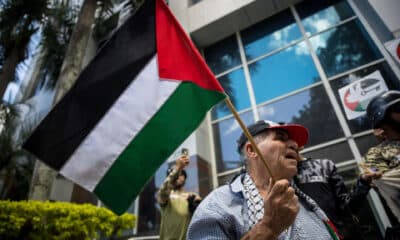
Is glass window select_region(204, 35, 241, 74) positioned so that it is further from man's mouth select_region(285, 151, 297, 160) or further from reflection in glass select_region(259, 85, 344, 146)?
man's mouth select_region(285, 151, 297, 160)

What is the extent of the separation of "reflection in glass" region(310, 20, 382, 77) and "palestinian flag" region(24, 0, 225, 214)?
4.41 m

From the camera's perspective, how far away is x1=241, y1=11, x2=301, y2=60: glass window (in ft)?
19.6

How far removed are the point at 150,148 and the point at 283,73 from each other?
4.67 metres

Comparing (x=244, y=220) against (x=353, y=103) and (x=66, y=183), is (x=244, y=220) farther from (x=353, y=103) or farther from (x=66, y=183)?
(x=66, y=183)

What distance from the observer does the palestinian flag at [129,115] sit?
159 cm

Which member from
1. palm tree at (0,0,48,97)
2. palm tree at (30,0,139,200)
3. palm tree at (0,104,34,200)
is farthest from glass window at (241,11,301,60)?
palm tree at (0,104,34,200)

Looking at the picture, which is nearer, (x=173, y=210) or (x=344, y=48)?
(x=173, y=210)

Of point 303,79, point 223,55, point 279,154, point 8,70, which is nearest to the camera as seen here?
point 279,154

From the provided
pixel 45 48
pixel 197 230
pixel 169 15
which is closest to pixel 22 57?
pixel 45 48

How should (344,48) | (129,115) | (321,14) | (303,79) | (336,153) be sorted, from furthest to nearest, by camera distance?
(321,14), (303,79), (344,48), (336,153), (129,115)

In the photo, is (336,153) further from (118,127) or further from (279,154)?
(118,127)

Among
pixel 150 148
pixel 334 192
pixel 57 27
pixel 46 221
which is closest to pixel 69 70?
pixel 46 221

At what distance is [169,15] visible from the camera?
65.1 inches

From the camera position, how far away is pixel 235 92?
607cm
